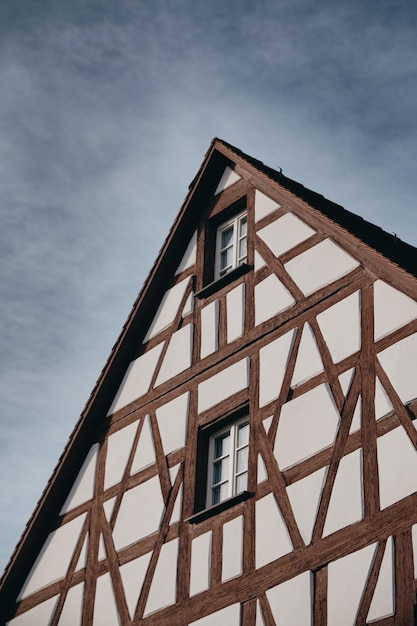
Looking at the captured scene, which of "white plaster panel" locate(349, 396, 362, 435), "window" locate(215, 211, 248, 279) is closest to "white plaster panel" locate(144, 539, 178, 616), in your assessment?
"white plaster panel" locate(349, 396, 362, 435)

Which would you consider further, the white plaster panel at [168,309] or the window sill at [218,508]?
the white plaster panel at [168,309]

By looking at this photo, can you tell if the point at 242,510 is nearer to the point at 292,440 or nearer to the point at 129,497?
the point at 292,440

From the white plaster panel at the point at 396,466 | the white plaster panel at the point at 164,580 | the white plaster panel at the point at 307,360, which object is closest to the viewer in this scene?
the white plaster panel at the point at 396,466

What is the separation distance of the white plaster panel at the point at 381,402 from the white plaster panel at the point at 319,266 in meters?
1.59

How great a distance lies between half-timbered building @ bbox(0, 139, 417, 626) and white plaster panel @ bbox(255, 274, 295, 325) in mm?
26

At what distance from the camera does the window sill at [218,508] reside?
10.2 meters

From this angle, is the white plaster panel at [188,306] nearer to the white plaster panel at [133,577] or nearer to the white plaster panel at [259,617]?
the white plaster panel at [133,577]

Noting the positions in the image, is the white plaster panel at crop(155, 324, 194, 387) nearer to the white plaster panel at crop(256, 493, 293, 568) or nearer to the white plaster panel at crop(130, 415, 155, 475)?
the white plaster panel at crop(130, 415, 155, 475)

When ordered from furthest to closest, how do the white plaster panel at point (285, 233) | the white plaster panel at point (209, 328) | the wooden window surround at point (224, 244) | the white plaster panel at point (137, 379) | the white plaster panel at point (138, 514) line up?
1. the wooden window surround at point (224, 244)
2. the white plaster panel at point (137, 379)
3. the white plaster panel at point (209, 328)
4. the white plaster panel at point (285, 233)
5. the white plaster panel at point (138, 514)

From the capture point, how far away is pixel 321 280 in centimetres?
1090

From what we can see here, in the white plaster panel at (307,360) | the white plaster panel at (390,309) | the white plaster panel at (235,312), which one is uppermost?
the white plaster panel at (235,312)

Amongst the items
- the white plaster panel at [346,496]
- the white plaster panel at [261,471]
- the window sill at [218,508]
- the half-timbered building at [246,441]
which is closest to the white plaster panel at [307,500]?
the half-timbered building at [246,441]

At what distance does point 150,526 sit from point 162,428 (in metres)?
1.17

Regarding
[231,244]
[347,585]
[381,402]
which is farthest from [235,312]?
[347,585]
